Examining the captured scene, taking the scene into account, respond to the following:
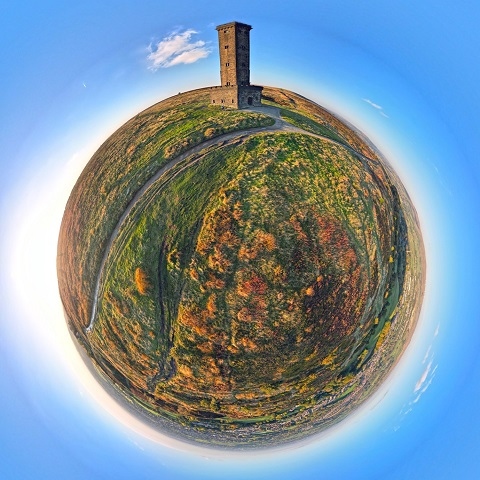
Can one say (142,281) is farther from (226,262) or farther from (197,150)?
(197,150)

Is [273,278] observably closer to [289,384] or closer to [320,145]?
[289,384]

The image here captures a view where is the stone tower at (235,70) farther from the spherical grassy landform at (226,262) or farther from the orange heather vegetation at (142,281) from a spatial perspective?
the orange heather vegetation at (142,281)

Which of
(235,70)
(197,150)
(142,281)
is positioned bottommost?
(142,281)

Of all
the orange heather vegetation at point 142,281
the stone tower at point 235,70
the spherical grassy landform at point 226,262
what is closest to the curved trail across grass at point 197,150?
the spherical grassy landform at point 226,262

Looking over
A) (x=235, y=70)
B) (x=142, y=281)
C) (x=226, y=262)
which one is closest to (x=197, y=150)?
(x=235, y=70)

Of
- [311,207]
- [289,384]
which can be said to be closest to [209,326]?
[289,384]

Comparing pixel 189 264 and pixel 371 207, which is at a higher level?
pixel 371 207

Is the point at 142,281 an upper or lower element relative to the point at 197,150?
lower
